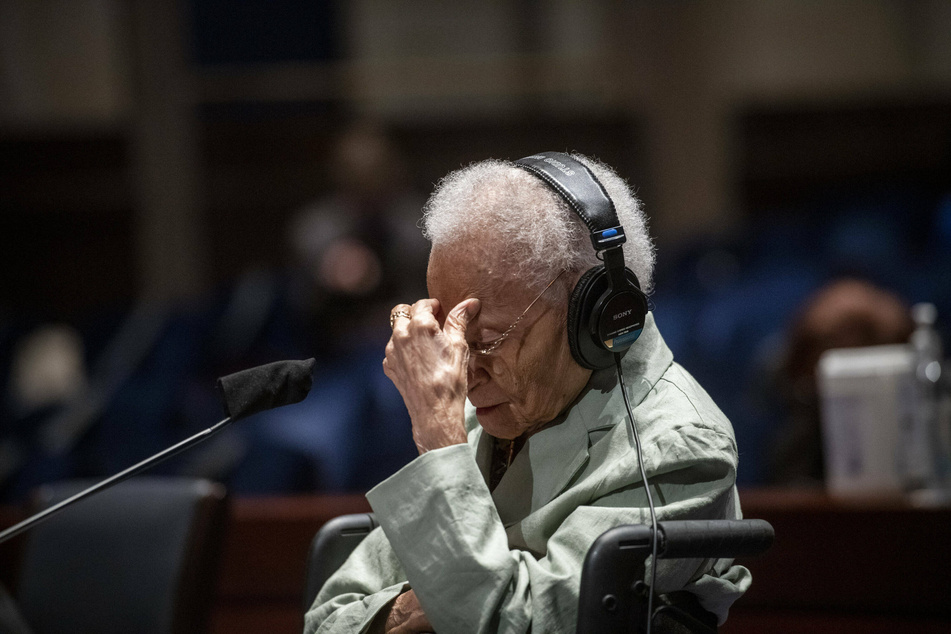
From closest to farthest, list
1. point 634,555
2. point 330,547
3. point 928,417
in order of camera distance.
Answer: point 634,555 → point 330,547 → point 928,417

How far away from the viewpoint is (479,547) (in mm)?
1032

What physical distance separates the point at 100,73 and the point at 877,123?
470 centimetres

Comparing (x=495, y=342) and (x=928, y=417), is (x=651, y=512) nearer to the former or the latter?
(x=495, y=342)

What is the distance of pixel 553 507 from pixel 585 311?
232 mm

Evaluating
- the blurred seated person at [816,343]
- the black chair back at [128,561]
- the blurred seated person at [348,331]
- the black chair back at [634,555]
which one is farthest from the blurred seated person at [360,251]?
the black chair back at [634,555]

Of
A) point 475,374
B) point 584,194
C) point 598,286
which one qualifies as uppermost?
point 584,194

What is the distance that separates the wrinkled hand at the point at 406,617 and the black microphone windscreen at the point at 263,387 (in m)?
0.27

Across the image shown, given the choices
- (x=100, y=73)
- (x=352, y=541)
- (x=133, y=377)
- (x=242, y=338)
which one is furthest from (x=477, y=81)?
(x=352, y=541)

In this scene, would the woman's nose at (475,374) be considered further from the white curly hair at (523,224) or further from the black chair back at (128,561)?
the black chair back at (128,561)

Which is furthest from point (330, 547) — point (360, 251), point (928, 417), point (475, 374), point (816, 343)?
point (360, 251)

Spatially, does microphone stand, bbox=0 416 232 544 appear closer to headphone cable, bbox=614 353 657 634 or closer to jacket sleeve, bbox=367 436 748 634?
jacket sleeve, bbox=367 436 748 634

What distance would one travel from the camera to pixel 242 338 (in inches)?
156

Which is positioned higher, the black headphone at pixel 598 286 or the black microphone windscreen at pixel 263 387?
the black headphone at pixel 598 286

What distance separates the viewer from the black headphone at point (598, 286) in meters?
1.13
